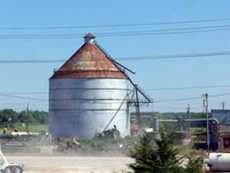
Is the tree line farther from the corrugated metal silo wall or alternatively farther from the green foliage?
the green foliage

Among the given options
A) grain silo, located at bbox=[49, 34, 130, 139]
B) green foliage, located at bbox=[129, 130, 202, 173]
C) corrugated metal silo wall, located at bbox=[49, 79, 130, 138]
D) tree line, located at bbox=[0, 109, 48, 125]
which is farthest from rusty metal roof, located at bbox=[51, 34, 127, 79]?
green foliage, located at bbox=[129, 130, 202, 173]

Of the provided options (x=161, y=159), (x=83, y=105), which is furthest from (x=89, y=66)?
(x=161, y=159)

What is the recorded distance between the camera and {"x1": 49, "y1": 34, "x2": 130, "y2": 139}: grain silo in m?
86.9

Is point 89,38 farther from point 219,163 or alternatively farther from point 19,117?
point 19,117

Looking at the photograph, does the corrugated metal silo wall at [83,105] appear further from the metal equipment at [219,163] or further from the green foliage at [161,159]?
the green foliage at [161,159]

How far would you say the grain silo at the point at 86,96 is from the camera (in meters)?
86.9

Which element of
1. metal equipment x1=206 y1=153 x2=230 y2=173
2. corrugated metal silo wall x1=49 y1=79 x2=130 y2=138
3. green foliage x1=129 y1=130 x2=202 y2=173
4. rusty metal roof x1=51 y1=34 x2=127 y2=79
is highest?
rusty metal roof x1=51 y1=34 x2=127 y2=79

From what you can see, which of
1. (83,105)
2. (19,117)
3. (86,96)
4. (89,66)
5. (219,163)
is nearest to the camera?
(219,163)

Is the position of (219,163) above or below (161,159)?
below

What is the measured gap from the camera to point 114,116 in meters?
89.0

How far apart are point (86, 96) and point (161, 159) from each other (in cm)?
6818

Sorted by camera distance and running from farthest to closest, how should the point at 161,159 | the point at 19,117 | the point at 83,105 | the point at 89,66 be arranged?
1. the point at 19,117
2. the point at 89,66
3. the point at 83,105
4. the point at 161,159

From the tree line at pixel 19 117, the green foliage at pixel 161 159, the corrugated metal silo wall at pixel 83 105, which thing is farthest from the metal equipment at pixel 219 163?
the tree line at pixel 19 117

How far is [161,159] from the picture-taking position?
18.6 metres
